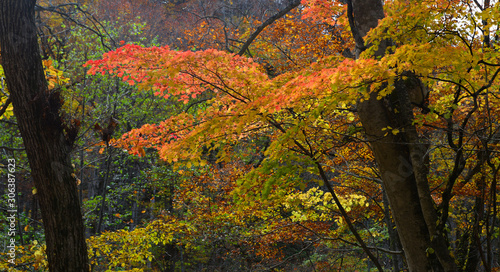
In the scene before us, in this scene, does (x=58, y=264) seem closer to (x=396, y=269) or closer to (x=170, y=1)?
(x=396, y=269)

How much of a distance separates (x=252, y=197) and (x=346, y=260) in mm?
11426

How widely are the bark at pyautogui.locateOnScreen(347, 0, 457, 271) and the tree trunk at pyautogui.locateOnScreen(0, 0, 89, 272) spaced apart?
3100 millimetres

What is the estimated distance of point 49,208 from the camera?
10.3ft

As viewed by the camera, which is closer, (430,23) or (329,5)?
(430,23)

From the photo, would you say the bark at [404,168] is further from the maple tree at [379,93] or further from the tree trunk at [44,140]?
the tree trunk at [44,140]

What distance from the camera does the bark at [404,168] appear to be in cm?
322

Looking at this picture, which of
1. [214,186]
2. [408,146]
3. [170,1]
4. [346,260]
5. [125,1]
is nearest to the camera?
[408,146]

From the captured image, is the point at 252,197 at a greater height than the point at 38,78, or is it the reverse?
the point at 38,78

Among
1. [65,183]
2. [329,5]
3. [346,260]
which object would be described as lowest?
[346,260]

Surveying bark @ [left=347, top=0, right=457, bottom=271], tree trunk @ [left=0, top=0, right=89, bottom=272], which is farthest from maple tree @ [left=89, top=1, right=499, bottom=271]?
tree trunk @ [left=0, top=0, right=89, bottom=272]

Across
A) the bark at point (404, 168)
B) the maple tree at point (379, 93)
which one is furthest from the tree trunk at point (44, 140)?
the bark at point (404, 168)

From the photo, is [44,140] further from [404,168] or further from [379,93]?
[404,168]

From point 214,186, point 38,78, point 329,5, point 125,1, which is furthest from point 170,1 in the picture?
point 38,78

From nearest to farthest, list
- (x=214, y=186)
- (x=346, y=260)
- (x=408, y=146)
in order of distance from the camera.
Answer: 1. (x=408, y=146)
2. (x=214, y=186)
3. (x=346, y=260)
